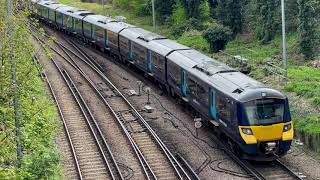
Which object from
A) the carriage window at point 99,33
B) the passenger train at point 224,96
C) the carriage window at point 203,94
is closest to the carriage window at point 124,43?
the passenger train at point 224,96

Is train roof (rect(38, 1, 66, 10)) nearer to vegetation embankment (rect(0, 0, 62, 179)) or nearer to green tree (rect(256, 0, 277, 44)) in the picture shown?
green tree (rect(256, 0, 277, 44))

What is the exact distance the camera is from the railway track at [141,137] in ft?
67.7

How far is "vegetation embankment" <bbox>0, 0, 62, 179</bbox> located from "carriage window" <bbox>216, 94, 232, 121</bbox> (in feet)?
21.3

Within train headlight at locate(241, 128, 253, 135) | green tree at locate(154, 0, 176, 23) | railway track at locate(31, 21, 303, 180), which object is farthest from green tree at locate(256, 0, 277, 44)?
train headlight at locate(241, 128, 253, 135)

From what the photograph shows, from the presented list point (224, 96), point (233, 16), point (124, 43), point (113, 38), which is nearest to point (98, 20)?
point (113, 38)

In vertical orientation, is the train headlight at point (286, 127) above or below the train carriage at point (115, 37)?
below

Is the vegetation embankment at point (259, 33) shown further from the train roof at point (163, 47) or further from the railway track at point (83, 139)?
the railway track at point (83, 139)

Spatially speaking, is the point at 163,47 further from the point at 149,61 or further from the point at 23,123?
the point at 23,123

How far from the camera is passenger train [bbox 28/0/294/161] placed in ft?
65.4

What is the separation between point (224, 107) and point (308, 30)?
17.7 meters

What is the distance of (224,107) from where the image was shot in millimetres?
21391

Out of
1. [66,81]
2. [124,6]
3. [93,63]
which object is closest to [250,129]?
[66,81]

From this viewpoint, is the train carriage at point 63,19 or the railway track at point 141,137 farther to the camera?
the train carriage at point 63,19

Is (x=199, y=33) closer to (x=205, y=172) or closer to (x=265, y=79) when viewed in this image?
(x=265, y=79)
